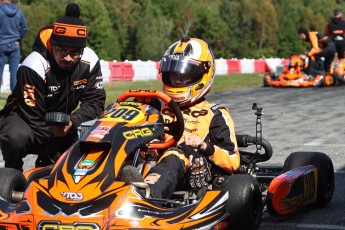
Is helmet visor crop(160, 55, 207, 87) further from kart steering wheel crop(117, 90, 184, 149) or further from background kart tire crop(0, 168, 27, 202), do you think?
background kart tire crop(0, 168, 27, 202)

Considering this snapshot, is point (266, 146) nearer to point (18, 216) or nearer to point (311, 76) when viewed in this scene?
point (18, 216)

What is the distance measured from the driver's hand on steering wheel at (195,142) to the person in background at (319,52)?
15152 millimetres

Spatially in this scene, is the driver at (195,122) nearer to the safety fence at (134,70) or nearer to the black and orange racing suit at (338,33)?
the safety fence at (134,70)

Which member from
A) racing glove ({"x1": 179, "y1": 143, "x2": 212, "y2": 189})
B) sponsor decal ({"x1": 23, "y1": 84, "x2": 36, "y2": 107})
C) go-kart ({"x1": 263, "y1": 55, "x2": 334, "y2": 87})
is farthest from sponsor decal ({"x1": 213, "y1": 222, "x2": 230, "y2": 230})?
go-kart ({"x1": 263, "y1": 55, "x2": 334, "y2": 87})

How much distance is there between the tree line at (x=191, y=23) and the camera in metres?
80.2

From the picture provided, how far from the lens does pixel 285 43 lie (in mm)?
104688

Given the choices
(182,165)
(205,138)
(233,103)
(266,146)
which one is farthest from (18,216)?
(233,103)

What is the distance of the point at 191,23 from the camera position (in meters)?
99.6

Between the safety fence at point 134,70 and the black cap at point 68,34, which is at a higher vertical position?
the black cap at point 68,34

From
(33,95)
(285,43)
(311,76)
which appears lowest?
(285,43)

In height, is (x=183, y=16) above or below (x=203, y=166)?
below

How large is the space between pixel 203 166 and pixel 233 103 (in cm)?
993

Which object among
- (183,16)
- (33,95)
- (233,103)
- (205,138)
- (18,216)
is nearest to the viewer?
(18,216)

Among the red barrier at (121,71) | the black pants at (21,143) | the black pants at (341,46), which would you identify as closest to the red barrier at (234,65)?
the red barrier at (121,71)
